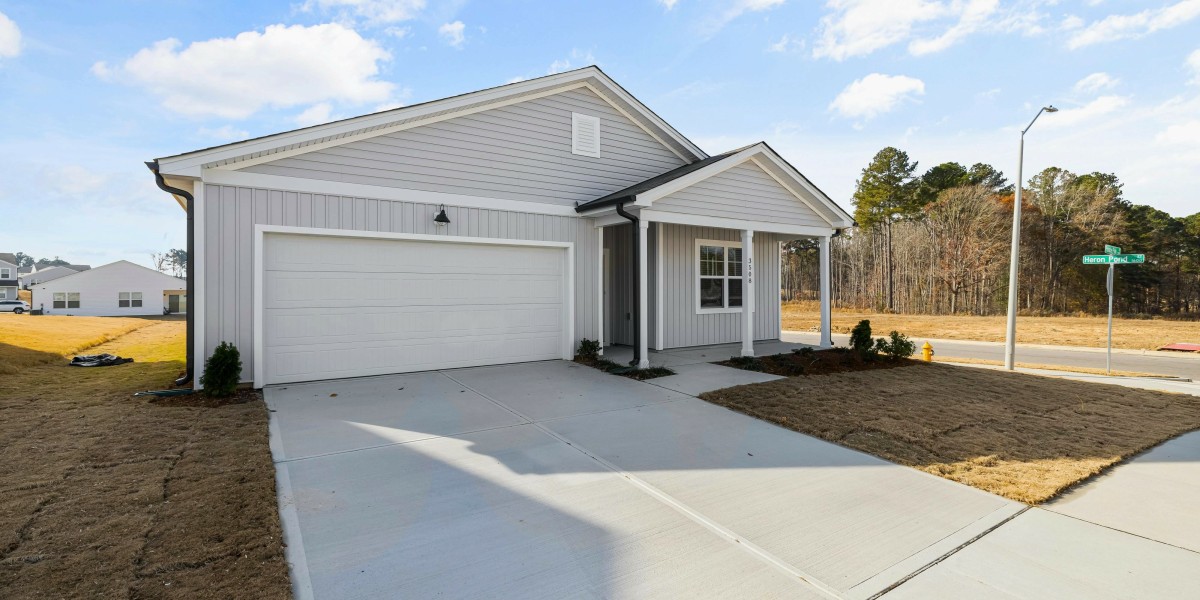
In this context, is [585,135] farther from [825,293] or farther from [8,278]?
[8,278]

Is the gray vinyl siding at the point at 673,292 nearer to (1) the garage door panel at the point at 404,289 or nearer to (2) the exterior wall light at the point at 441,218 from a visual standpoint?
(1) the garage door panel at the point at 404,289

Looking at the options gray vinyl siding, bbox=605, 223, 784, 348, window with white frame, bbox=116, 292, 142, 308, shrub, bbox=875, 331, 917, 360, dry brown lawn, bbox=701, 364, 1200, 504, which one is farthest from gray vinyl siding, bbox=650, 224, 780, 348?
window with white frame, bbox=116, 292, 142, 308

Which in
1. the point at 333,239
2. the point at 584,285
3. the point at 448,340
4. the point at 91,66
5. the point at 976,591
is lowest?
the point at 976,591

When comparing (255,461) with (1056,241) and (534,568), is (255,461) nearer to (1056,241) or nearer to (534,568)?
(534,568)

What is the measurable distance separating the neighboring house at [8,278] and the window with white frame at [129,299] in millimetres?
24627

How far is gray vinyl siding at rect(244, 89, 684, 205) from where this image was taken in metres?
7.51

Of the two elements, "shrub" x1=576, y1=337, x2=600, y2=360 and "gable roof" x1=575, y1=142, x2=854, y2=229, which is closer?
"gable roof" x1=575, y1=142, x2=854, y2=229

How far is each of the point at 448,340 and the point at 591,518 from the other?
5667 millimetres

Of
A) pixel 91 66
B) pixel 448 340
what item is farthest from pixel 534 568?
pixel 91 66

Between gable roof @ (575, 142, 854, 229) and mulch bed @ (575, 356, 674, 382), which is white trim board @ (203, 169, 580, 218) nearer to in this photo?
gable roof @ (575, 142, 854, 229)

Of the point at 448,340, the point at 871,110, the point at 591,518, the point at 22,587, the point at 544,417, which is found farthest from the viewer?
the point at 871,110

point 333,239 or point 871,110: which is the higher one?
point 871,110

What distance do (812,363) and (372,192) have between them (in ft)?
25.0

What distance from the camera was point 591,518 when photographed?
3.16 metres
